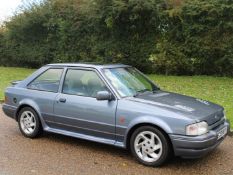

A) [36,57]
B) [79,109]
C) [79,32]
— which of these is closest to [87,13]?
[79,32]

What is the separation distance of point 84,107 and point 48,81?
1.26 meters

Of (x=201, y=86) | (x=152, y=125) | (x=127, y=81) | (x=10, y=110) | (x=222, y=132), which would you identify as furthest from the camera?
(x=201, y=86)

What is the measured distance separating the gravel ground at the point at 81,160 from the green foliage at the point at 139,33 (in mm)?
9642

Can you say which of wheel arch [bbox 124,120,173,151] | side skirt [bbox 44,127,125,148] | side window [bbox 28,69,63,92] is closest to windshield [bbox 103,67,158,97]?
wheel arch [bbox 124,120,173,151]

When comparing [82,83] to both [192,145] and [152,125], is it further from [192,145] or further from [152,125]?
[192,145]

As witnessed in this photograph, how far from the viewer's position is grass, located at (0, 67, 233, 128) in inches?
468

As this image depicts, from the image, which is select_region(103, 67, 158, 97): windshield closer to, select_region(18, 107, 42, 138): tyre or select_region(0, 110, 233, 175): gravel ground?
select_region(0, 110, 233, 175): gravel ground

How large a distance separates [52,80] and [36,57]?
15248 millimetres

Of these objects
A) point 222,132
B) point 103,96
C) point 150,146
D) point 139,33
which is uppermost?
point 139,33

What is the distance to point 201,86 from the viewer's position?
14539mm

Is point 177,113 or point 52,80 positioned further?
point 52,80

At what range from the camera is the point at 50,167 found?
20.4 feet

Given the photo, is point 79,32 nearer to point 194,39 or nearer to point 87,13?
point 87,13

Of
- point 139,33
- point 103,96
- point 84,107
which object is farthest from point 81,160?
point 139,33
